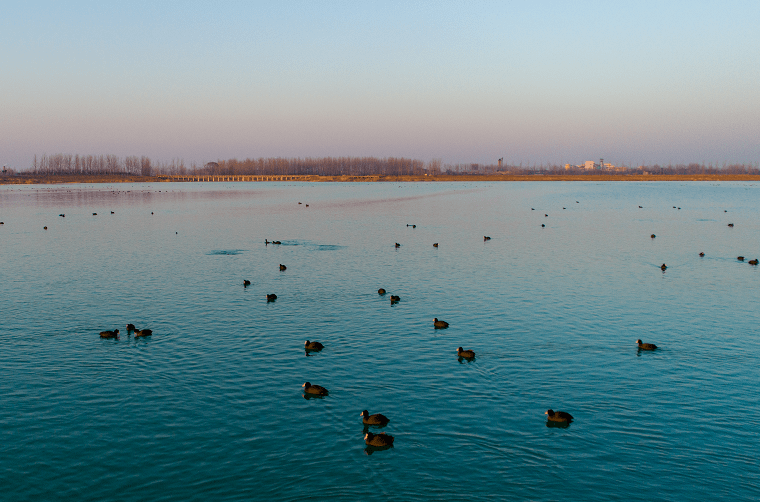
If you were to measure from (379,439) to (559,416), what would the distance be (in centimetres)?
651

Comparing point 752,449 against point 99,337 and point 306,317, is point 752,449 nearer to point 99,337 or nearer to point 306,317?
point 306,317

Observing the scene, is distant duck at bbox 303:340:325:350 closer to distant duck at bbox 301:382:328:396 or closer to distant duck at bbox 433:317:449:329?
distant duck at bbox 301:382:328:396

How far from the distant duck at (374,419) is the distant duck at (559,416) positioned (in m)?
5.75

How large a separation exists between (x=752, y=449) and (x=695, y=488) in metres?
3.58

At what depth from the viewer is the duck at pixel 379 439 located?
18500 millimetres

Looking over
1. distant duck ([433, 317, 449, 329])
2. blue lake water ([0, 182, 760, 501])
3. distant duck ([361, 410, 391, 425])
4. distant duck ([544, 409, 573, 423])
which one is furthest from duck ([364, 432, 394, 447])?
distant duck ([433, 317, 449, 329])

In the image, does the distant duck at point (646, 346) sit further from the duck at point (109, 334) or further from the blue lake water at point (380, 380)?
the duck at point (109, 334)

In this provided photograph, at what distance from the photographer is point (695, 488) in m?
16.3

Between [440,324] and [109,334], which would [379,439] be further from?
[109,334]

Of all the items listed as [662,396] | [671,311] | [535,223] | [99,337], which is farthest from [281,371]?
[535,223]

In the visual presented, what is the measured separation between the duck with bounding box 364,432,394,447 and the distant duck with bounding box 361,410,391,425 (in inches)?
47.0

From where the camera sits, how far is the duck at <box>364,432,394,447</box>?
18.5 metres

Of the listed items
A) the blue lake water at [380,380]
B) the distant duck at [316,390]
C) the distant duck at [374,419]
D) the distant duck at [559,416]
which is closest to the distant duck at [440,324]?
the blue lake water at [380,380]

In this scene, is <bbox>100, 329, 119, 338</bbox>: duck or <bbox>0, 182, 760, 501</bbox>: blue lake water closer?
<bbox>0, 182, 760, 501</bbox>: blue lake water
